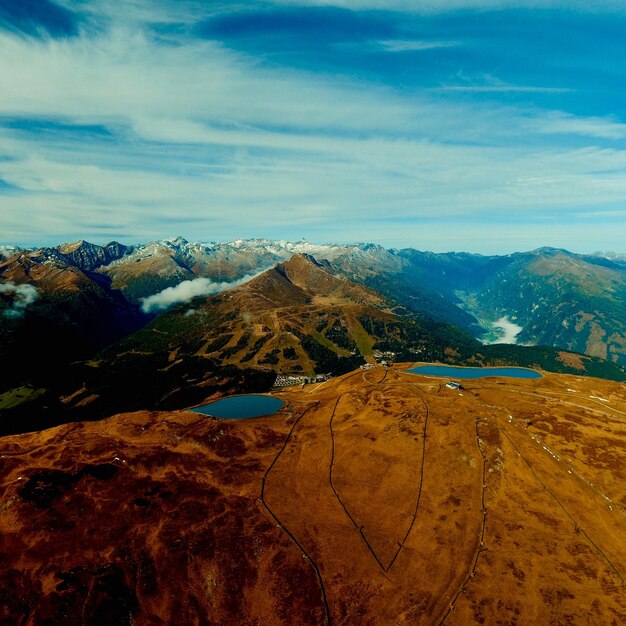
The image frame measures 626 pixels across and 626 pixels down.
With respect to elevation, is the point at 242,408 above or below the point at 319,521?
below

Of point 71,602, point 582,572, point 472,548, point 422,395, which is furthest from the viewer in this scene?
point 422,395

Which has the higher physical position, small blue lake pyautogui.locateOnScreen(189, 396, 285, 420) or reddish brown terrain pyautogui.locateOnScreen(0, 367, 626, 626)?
reddish brown terrain pyautogui.locateOnScreen(0, 367, 626, 626)

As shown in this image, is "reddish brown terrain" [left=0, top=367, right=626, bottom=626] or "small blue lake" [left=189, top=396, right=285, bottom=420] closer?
"reddish brown terrain" [left=0, top=367, right=626, bottom=626]

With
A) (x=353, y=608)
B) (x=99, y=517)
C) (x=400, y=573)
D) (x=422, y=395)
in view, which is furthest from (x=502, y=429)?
(x=99, y=517)

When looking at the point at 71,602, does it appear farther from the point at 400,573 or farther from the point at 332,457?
the point at 332,457

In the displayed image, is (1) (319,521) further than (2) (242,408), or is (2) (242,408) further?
(2) (242,408)
